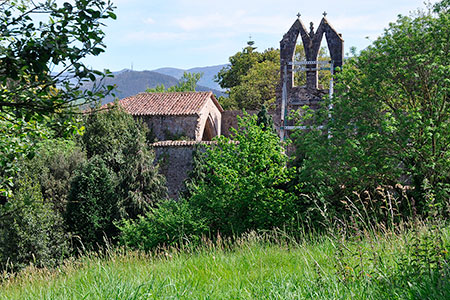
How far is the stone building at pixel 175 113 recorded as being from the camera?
Answer: 29844mm

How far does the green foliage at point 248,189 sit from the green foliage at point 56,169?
348 inches

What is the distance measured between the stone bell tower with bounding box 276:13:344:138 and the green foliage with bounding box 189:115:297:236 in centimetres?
884

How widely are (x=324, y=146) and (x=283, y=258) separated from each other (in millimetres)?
7879

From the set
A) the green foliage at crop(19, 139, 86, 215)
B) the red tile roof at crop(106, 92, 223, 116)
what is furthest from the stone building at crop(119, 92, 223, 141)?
the green foliage at crop(19, 139, 86, 215)

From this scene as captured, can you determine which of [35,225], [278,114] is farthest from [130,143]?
[278,114]

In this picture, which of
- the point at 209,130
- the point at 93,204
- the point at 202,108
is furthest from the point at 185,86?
the point at 93,204

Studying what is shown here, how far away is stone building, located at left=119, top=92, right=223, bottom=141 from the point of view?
29844 millimetres

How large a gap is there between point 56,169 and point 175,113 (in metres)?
8.27

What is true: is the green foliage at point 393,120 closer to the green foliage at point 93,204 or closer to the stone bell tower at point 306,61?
the green foliage at point 93,204

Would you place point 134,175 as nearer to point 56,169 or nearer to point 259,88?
point 56,169

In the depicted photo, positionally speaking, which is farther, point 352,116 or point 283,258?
point 352,116

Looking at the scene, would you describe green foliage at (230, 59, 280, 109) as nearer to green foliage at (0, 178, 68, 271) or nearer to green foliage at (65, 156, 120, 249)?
green foliage at (65, 156, 120, 249)

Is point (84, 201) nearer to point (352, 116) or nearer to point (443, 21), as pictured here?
point (352, 116)

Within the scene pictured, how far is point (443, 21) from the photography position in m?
13.0
